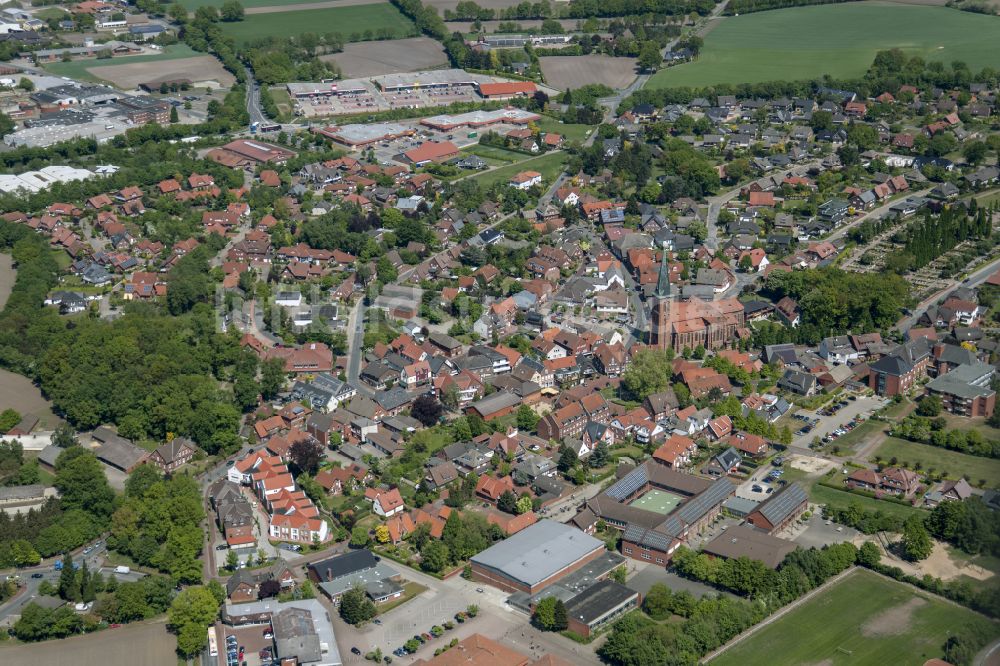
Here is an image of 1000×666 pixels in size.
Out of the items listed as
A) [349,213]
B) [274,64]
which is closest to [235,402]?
[349,213]

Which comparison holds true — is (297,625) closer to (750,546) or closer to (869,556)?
(750,546)

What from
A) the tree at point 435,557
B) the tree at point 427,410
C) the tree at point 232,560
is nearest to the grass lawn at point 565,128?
the tree at point 427,410

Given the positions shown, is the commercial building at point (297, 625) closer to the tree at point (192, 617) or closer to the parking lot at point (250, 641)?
the parking lot at point (250, 641)

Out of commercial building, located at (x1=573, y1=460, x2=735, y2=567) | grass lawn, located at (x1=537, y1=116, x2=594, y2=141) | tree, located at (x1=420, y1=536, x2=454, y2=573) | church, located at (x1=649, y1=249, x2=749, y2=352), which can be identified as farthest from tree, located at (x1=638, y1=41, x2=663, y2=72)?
tree, located at (x1=420, y1=536, x2=454, y2=573)

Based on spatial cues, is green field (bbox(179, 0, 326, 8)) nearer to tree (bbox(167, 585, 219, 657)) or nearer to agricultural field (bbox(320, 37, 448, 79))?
agricultural field (bbox(320, 37, 448, 79))

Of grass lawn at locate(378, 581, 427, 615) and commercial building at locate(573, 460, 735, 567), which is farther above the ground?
commercial building at locate(573, 460, 735, 567)

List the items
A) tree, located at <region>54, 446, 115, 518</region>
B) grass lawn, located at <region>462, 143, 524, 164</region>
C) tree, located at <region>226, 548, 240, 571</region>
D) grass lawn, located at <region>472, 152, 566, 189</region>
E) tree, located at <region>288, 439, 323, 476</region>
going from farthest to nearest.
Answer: grass lawn, located at <region>462, 143, 524, 164</region> < grass lawn, located at <region>472, 152, 566, 189</region> < tree, located at <region>288, 439, 323, 476</region> < tree, located at <region>54, 446, 115, 518</region> < tree, located at <region>226, 548, 240, 571</region>

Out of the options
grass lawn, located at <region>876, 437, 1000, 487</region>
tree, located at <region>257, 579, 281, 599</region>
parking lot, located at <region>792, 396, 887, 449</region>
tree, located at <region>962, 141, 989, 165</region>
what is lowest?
tree, located at <region>257, 579, 281, 599</region>
